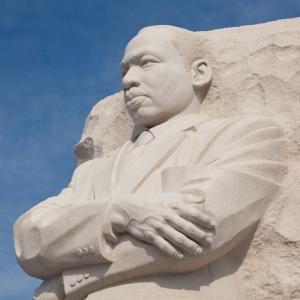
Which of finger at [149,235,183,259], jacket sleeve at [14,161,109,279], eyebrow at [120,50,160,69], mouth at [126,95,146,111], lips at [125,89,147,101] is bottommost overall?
finger at [149,235,183,259]

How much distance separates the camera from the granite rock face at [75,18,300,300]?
16.3 feet

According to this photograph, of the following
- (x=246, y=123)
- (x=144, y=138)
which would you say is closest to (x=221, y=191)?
(x=246, y=123)

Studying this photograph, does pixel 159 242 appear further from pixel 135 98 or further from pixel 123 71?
pixel 123 71

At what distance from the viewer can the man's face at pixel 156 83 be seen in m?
5.66

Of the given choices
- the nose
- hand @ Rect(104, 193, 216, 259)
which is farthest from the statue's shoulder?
hand @ Rect(104, 193, 216, 259)

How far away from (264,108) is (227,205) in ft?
3.57

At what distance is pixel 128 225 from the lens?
4.76 metres

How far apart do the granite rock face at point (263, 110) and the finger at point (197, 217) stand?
1.74 ft

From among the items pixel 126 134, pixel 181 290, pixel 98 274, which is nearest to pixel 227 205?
pixel 181 290

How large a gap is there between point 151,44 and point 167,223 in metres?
1.70

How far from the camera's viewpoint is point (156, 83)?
18.5ft

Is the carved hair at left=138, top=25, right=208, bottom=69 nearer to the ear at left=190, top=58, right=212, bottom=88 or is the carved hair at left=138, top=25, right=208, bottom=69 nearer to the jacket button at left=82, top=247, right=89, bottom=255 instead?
the ear at left=190, top=58, right=212, bottom=88

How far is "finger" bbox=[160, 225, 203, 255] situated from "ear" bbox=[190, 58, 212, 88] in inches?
61.1

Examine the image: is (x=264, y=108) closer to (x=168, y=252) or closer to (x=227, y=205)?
(x=227, y=205)
